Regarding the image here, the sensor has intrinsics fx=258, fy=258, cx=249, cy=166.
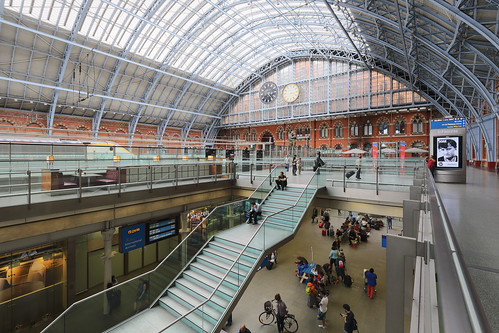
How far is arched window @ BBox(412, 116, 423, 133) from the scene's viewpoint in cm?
3353

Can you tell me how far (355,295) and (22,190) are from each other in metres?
13.8

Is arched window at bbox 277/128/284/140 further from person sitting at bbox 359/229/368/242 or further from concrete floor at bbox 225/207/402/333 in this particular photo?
concrete floor at bbox 225/207/402/333

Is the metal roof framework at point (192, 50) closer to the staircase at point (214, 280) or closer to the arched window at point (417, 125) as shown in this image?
the arched window at point (417, 125)

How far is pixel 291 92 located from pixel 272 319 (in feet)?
115

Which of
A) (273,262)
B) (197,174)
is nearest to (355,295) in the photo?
(273,262)

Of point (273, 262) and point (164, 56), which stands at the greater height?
point (164, 56)

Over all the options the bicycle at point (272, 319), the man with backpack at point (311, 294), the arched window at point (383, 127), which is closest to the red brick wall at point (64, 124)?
the bicycle at point (272, 319)

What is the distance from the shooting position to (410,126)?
3394 centimetres

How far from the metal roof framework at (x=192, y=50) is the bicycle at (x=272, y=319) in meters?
16.9

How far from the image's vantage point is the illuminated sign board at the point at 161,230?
1148 centimetres

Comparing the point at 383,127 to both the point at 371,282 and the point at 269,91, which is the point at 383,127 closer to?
the point at 269,91

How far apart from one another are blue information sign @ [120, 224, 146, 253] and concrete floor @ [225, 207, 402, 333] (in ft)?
16.7

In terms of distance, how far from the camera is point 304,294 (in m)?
12.4

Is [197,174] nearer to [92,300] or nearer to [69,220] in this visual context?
[69,220]
